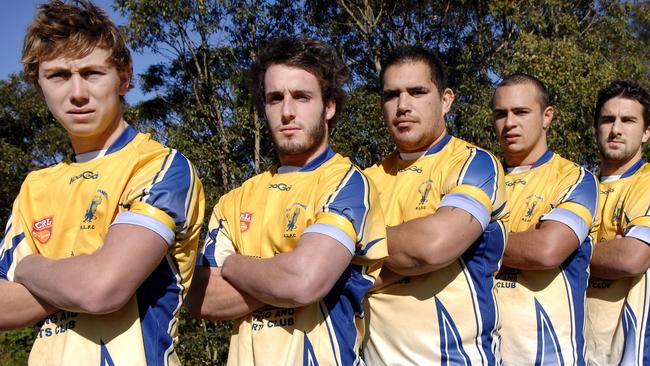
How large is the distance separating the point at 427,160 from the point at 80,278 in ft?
6.40

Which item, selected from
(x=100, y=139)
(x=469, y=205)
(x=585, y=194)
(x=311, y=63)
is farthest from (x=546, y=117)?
(x=100, y=139)

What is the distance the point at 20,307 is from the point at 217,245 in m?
0.89

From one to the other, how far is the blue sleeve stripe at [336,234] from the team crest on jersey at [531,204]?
5.72ft

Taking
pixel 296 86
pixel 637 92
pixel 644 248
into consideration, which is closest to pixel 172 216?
pixel 296 86

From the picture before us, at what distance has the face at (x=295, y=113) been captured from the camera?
9.93ft

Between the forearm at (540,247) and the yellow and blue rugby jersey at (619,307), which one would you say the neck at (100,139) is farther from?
the yellow and blue rugby jersey at (619,307)

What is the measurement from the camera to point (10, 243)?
8.80 ft

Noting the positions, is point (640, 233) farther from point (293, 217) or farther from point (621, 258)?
point (293, 217)

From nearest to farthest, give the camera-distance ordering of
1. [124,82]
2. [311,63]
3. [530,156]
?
[124,82] → [311,63] → [530,156]

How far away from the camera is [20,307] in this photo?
247cm

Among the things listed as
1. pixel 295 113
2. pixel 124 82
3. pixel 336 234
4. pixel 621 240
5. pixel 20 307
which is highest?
pixel 124 82

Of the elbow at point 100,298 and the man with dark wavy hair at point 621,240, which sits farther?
the man with dark wavy hair at point 621,240

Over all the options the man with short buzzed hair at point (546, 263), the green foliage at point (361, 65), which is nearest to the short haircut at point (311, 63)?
the man with short buzzed hair at point (546, 263)

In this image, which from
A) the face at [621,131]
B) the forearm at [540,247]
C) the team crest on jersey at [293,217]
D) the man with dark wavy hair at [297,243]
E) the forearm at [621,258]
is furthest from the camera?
the face at [621,131]
